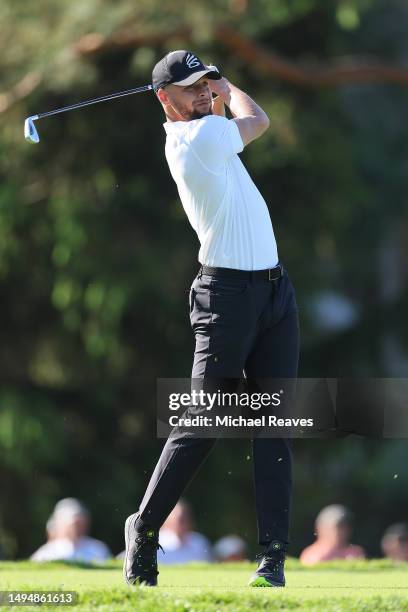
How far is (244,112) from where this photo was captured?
201 inches

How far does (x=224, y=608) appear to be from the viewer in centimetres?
447

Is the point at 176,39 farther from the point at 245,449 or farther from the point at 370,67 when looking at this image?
the point at 245,449

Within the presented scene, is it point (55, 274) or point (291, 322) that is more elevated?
point (55, 274)

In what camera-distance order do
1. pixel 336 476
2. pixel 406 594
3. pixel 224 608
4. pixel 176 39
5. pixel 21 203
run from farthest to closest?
pixel 336 476 < pixel 21 203 < pixel 176 39 < pixel 406 594 < pixel 224 608

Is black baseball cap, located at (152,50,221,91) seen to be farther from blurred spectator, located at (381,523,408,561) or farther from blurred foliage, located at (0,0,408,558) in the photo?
blurred foliage, located at (0,0,408,558)

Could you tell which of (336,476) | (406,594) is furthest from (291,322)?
(336,476)

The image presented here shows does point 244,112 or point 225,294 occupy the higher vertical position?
point 244,112

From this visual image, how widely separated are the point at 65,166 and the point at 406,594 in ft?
33.7

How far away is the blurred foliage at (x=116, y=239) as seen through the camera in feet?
44.1

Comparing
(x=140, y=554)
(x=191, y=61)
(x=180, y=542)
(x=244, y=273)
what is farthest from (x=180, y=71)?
(x=180, y=542)

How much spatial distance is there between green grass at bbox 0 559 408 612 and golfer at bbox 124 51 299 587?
0.31 meters

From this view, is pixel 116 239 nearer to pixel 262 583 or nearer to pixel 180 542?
pixel 180 542

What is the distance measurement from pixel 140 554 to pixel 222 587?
476 millimetres

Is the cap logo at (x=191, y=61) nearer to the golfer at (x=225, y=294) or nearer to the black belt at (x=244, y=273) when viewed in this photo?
the golfer at (x=225, y=294)
